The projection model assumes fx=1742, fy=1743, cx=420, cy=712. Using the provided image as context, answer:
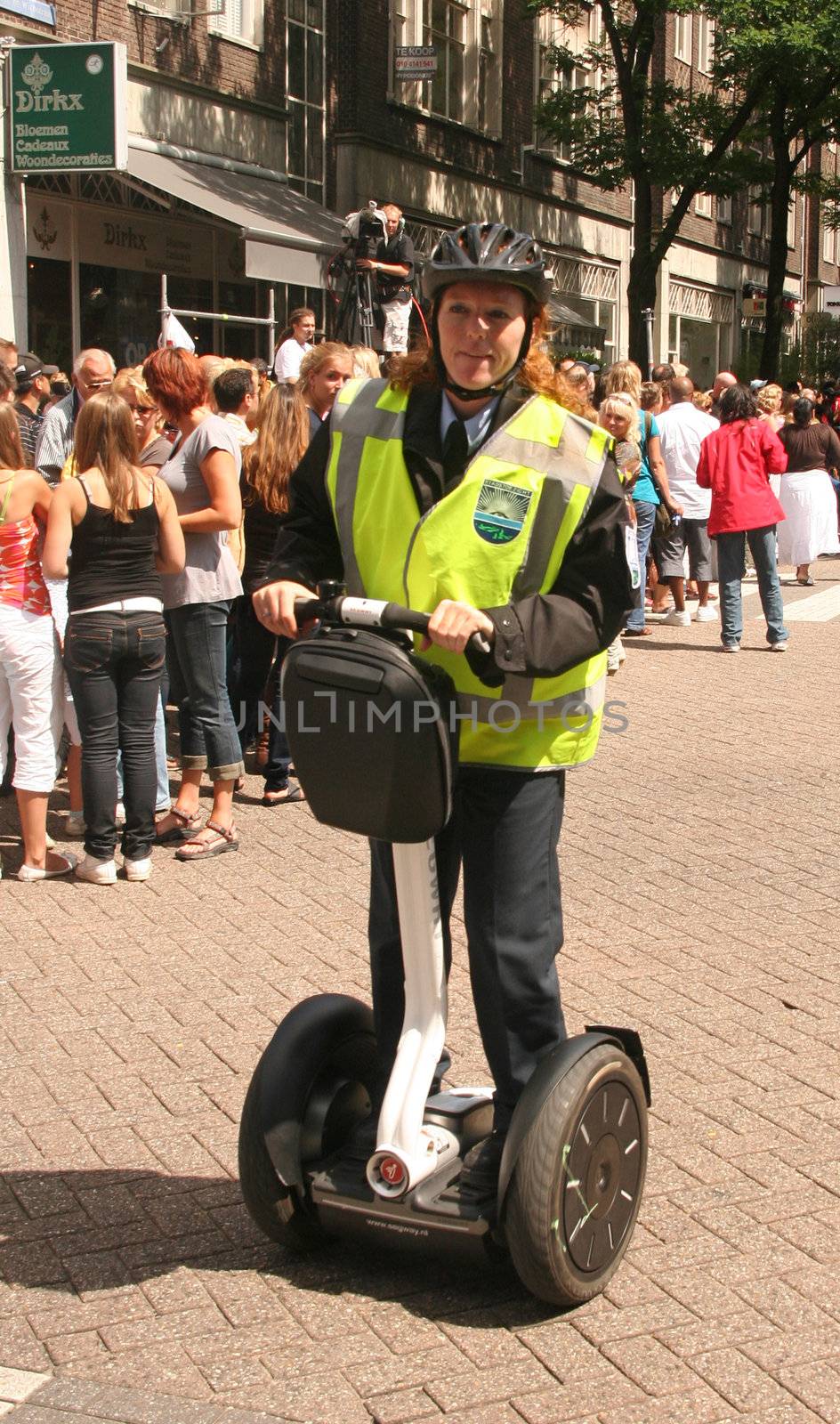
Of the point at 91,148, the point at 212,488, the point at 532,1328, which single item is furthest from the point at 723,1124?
the point at 91,148

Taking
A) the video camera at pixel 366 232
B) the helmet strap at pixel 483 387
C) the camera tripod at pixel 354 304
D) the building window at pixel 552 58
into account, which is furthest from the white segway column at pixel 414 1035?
the building window at pixel 552 58

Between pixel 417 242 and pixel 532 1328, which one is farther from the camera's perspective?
pixel 417 242

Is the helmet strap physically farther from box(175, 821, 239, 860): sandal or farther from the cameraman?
the cameraman

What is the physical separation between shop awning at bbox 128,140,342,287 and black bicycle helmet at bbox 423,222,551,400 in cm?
1457

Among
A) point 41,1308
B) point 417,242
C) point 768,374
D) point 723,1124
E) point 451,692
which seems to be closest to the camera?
point 451,692

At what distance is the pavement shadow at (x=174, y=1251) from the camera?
349 cm

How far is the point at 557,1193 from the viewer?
324cm

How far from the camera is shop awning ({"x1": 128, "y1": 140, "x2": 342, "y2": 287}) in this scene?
1767cm

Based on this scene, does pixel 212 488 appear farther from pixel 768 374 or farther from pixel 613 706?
pixel 768 374

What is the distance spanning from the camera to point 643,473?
13062 millimetres

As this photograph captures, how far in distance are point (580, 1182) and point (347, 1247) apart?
64 cm

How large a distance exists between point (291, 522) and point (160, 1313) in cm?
158

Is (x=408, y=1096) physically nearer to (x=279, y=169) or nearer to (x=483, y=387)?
(x=483, y=387)

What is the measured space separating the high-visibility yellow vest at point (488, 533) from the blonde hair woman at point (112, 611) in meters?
3.20
